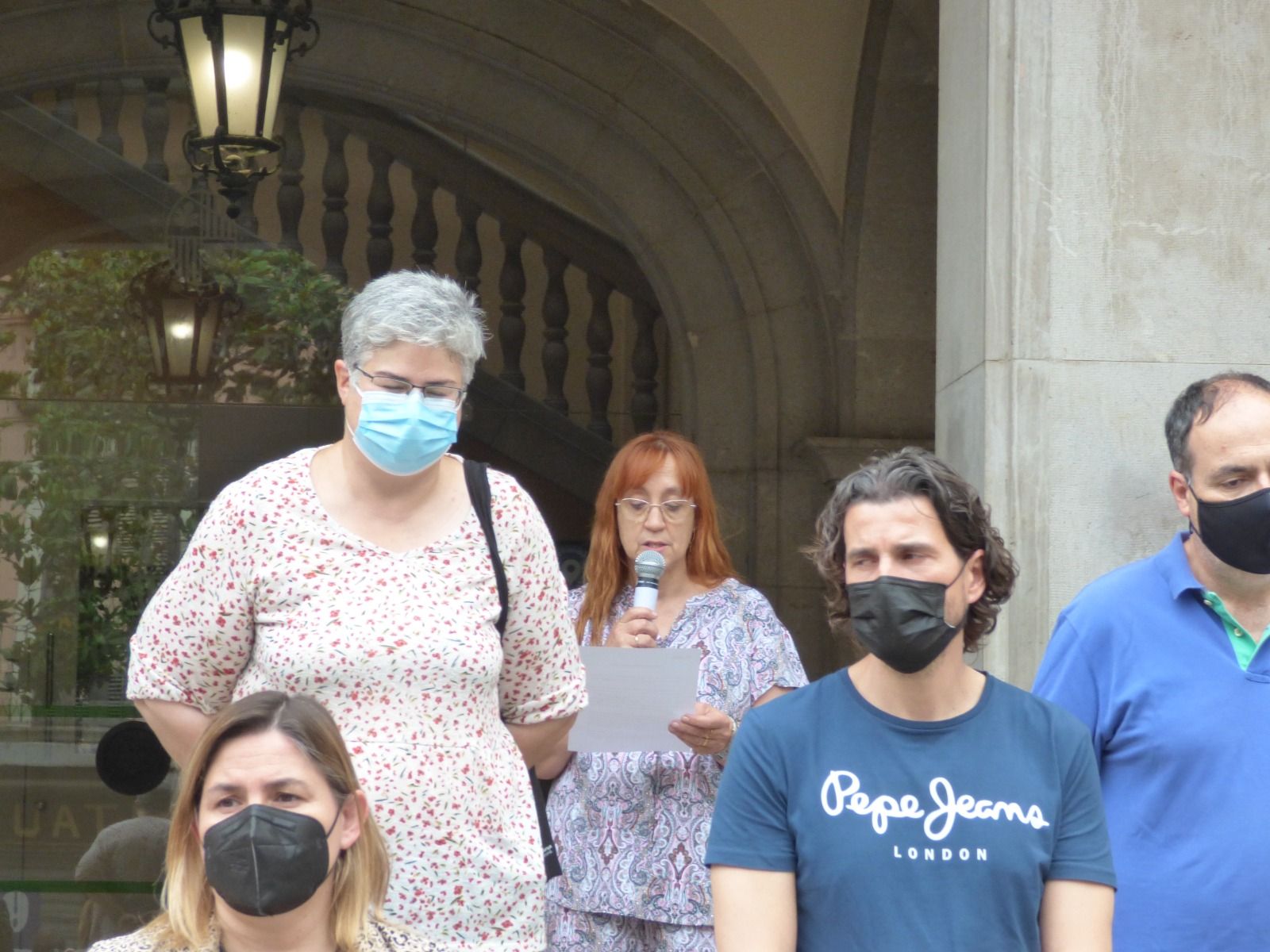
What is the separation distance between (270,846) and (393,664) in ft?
1.88

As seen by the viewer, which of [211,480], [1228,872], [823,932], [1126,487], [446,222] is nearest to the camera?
[823,932]

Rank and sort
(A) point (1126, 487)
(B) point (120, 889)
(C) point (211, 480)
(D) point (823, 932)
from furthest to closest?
(C) point (211, 480) < (B) point (120, 889) < (A) point (1126, 487) < (D) point (823, 932)

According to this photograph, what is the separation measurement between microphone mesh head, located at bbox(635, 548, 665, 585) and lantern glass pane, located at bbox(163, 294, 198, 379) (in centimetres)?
368

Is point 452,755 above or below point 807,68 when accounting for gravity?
below

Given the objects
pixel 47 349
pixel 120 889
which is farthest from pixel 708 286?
pixel 120 889

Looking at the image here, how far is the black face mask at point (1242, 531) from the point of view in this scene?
2939 mm

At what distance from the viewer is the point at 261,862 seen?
2.31 metres

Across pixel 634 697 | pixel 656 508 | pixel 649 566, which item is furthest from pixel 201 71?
pixel 634 697

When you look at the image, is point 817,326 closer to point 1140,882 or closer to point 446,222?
point 446,222

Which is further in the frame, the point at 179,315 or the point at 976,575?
the point at 179,315

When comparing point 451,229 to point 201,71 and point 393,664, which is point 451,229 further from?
point 393,664

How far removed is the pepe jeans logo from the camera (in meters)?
2.36

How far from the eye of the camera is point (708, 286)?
22.6 ft

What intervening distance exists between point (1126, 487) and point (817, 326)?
3066mm
